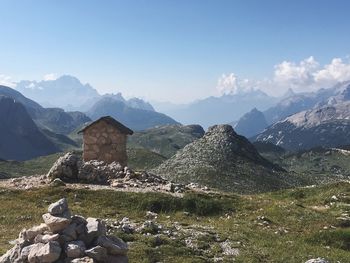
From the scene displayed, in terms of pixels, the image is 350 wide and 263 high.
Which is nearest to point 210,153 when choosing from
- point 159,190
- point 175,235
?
point 159,190

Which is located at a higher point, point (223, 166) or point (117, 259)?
point (117, 259)

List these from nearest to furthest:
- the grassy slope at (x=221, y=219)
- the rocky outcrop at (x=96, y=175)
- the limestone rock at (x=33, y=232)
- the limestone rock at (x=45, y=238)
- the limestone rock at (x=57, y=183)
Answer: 1. the limestone rock at (x=45, y=238)
2. the limestone rock at (x=33, y=232)
3. the grassy slope at (x=221, y=219)
4. the limestone rock at (x=57, y=183)
5. the rocky outcrop at (x=96, y=175)

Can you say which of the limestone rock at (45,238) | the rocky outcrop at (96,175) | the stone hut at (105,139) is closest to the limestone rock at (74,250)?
the limestone rock at (45,238)

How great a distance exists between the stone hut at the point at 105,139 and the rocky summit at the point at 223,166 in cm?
4350

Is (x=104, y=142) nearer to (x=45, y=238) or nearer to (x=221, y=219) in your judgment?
(x=221, y=219)

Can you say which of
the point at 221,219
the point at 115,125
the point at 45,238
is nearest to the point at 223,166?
the point at 115,125

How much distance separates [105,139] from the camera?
143ft

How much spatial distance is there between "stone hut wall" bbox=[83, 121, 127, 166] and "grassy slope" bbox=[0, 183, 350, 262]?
9.10 meters

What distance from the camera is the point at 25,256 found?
16.6 metres

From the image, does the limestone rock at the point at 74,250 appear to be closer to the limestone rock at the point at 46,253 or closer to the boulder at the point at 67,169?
the limestone rock at the point at 46,253

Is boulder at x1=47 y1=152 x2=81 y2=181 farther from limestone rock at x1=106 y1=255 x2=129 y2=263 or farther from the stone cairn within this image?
limestone rock at x1=106 y1=255 x2=129 y2=263

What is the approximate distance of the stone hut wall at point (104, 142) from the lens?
43.3 m

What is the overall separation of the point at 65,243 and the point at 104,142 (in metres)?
27.0

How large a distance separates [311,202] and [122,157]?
16303 millimetres
